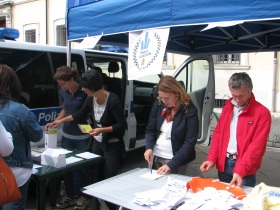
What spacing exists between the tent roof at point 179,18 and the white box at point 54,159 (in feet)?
4.46

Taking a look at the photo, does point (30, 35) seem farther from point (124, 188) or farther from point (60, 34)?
point (124, 188)

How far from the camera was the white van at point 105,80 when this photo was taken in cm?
376

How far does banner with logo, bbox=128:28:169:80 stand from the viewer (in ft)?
9.11

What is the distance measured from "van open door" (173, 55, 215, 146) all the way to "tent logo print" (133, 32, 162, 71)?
5.62ft

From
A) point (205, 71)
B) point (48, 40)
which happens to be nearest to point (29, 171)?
point (205, 71)

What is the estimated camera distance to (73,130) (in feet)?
11.8

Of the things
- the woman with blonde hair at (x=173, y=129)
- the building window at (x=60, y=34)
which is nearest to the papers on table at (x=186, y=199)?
the woman with blonde hair at (x=173, y=129)

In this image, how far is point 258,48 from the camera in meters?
5.08

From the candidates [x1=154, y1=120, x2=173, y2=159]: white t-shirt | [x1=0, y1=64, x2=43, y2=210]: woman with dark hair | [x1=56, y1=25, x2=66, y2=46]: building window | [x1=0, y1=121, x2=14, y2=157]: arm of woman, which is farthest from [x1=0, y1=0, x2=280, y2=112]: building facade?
[x1=0, y1=121, x2=14, y2=157]: arm of woman

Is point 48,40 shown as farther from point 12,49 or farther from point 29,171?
point 29,171

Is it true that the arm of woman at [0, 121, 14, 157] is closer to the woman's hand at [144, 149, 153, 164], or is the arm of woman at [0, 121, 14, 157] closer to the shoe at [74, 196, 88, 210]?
the woman's hand at [144, 149, 153, 164]

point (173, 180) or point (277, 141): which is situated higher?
point (173, 180)

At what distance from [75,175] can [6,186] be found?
1652 mm

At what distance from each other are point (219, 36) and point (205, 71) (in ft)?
1.91
